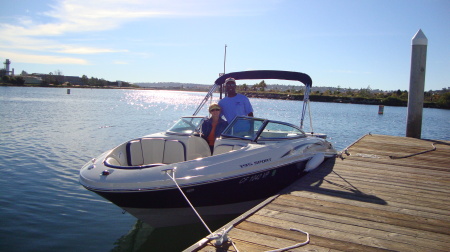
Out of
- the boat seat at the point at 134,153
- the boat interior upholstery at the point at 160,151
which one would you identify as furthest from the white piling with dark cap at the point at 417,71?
the boat seat at the point at 134,153

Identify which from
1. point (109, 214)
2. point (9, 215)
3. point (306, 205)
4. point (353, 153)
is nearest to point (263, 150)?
point (306, 205)

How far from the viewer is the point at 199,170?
5.68 m

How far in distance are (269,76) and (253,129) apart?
249 centimetres

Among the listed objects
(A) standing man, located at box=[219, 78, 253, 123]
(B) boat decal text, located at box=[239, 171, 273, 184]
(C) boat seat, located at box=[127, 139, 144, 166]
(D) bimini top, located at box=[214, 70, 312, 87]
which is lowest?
(B) boat decal text, located at box=[239, 171, 273, 184]

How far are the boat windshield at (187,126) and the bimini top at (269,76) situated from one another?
65.6 inches

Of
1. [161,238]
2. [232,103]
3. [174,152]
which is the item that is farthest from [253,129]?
[161,238]

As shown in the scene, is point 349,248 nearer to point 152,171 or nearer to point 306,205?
point 306,205

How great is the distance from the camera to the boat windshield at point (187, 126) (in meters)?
7.52

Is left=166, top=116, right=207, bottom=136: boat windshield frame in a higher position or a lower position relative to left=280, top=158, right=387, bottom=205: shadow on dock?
higher

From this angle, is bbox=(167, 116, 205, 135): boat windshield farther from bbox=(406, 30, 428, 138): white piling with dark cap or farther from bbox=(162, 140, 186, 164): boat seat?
bbox=(406, 30, 428, 138): white piling with dark cap

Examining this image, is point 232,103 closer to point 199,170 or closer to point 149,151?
point 149,151

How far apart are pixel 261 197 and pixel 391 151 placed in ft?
18.8

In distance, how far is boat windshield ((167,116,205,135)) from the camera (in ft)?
24.7

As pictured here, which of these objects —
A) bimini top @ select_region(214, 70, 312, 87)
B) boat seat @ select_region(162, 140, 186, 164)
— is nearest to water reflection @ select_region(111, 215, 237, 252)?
boat seat @ select_region(162, 140, 186, 164)
